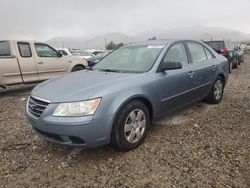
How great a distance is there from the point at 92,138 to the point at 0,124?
8.84ft

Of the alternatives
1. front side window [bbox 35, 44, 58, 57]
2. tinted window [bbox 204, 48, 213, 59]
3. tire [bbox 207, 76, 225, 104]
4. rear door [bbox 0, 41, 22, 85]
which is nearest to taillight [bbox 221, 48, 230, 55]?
tire [bbox 207, 76, 225, 104]

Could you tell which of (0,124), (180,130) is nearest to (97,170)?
(180,130)

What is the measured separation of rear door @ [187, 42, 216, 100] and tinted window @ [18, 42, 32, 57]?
526cm

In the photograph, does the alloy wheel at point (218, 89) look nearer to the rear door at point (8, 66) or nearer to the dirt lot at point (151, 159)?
the dirt lot at point (151, 159)

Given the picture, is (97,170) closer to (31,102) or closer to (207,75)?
(31,102)

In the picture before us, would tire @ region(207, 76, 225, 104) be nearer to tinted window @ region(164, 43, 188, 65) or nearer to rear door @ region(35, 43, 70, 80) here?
tinted window @ region(164, 43, 188, 65)

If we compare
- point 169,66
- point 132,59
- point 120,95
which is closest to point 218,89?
point 169,66

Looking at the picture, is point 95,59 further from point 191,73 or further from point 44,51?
point 191,73

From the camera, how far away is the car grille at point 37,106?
3.38 m

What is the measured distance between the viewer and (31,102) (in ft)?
12.1

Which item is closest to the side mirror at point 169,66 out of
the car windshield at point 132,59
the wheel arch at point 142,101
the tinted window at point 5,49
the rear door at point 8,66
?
the car windshield at point 132,59

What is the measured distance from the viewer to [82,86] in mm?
3518

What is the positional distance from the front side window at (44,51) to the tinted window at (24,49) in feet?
1.01

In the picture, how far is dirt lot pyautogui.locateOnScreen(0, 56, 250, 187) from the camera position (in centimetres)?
298
